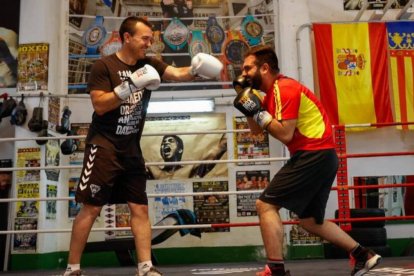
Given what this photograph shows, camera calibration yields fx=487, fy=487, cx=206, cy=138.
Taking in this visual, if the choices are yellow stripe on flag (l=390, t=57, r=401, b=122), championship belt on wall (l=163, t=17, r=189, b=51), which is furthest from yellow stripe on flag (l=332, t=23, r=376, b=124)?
championship belt on wall (l=163, t=17, r=189, b=51)

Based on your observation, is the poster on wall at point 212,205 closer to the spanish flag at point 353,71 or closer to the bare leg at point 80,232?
the spanish flag at point 353,71

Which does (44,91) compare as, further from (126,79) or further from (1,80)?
(126,79)

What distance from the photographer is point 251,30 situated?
219 inches

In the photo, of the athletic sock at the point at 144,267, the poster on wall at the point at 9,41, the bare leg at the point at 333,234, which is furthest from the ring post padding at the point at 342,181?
the poster on wall at the point at 9,41

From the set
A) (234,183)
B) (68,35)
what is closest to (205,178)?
(234,183)

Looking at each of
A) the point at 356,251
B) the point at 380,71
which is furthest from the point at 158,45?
the point at 356,251

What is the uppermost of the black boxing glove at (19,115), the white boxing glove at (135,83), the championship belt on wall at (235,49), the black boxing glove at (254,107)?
the championship belt on wall at (235,49)

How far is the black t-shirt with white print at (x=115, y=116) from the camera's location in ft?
7.78

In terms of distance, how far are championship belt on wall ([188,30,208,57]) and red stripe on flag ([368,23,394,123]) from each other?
1.85 metres

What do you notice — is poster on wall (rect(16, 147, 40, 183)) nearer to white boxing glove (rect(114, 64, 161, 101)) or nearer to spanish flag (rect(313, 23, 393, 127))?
white boxing glove (rect(114, 64, 161, 101))

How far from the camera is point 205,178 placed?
5312mm

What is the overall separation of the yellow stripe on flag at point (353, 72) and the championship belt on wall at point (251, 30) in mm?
830

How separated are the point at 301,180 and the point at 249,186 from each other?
306 cm

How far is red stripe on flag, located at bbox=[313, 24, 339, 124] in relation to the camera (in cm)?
525
